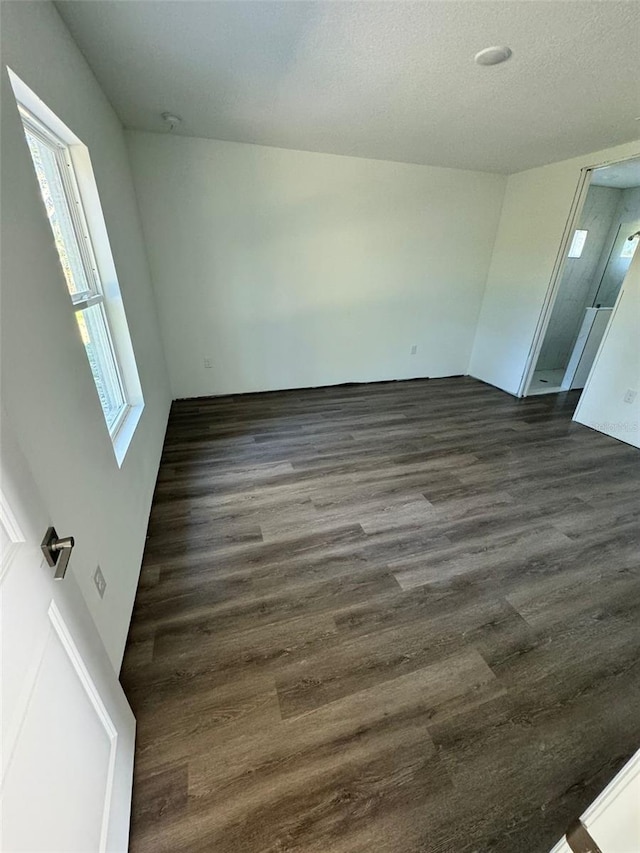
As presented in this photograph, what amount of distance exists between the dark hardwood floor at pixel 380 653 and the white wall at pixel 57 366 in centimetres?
35

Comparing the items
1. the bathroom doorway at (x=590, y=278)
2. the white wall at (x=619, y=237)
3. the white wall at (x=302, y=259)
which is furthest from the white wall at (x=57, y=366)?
the white wall at (x=619, y=237)

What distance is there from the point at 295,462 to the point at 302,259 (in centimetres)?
224

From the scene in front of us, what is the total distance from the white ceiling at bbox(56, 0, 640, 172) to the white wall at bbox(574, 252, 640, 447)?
1.30 meters

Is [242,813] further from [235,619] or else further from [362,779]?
[235,619]

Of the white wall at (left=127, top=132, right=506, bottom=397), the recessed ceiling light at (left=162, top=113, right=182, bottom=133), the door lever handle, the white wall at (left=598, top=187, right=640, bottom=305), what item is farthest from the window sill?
the white wall at (left=598, top=187, right=640, bottom=305)

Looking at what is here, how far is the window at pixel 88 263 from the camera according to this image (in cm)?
157

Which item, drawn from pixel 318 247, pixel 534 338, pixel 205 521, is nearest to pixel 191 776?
pixel 205 521

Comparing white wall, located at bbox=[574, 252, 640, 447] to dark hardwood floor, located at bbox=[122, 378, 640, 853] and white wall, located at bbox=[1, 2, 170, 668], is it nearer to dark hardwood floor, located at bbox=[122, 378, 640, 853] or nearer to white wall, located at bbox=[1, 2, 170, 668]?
dark hardwood floor, located at bbox=[122, 378, 640, 853]

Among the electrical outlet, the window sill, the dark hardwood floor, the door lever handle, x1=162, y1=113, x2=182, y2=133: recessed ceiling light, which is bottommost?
the dark hardwood floor

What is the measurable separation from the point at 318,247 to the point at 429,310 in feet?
5.50

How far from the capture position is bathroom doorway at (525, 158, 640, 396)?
428 centimetres

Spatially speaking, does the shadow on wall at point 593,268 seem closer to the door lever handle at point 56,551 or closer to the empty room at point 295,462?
the empty room at point 295,462

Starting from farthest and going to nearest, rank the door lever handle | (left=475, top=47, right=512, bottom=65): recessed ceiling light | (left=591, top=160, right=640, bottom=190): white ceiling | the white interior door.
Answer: (left=591, top=160, right=640, bottom=190): white ceiling → (left=475, top=47, right=512, bottom=65): recessed ceiling light → the door lever handle → the white interior door

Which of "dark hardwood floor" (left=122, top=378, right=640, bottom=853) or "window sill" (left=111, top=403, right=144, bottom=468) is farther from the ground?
"window sill" (left=111, top=403, right=144, bottom=468)
